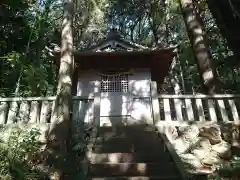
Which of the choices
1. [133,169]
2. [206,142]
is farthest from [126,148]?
[206,142]

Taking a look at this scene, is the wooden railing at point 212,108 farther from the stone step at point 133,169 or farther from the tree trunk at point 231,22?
the tree trunk at point 231,22

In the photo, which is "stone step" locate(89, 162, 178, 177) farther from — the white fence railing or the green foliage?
the white fence railing

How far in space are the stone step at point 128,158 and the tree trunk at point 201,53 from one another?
3.39 m

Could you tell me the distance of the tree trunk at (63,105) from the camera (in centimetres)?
635

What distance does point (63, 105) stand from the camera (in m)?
6.88

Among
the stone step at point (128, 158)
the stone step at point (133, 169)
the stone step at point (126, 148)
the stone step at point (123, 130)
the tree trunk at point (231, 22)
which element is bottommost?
the stone step at point (133, 169)

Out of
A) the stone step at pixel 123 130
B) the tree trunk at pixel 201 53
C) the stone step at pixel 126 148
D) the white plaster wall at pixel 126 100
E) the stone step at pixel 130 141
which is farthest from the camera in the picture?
the white plaster wall at pixel 126 100

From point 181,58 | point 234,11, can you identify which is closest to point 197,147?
point 234,11

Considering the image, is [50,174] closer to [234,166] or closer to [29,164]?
[29,164]

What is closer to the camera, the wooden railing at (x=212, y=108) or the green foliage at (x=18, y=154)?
the green foliage at (x=18, y=154)

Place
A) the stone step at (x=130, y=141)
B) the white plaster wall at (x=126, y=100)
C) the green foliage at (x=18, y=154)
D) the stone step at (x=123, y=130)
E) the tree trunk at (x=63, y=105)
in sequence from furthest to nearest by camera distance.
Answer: the white plaster wall at (x=126, y=100)
the stone step at (x=123, y=130)
the stone step at (x=130, y=141)
the tree trunk at (x=63, y=105)
the green foliage at (x=18, y=154)

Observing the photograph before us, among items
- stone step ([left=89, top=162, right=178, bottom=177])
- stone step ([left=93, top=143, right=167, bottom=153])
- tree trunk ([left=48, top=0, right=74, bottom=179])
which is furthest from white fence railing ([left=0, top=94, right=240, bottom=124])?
stone step ([left=89, top=162, right=178, bottom=177])

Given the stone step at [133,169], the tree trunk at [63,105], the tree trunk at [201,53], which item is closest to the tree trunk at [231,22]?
the stone step at [133,169]

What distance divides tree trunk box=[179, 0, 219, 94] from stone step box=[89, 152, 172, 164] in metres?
3.39
